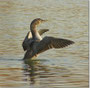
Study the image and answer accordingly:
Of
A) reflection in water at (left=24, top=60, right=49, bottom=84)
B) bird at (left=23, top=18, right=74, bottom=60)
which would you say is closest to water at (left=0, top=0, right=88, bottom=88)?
reflection in water at (left=24, top=60, right=49, bottom=84)

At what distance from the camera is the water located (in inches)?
510

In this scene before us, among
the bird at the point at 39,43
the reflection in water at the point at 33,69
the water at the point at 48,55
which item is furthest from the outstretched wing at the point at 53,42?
the reflection in water at the point at 33,69

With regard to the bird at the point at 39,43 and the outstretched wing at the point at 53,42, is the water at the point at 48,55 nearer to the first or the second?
the bird at the point at 39,43

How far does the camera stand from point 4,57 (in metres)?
17.0

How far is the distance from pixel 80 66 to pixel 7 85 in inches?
144

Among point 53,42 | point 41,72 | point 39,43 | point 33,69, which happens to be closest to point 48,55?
point 39,43

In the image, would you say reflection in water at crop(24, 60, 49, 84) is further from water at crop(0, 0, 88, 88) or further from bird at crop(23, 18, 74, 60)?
bird at crop(23, 18, 74, 60)

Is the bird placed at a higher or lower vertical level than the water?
higher

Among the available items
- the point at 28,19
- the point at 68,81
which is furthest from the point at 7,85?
the point at 28,19

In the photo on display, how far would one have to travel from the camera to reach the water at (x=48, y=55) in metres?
13.0

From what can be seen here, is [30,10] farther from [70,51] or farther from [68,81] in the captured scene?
[68,81]

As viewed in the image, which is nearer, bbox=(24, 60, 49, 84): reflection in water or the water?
the water

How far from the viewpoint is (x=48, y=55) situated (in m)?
17.8

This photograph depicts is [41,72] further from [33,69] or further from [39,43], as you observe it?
[39,43]
